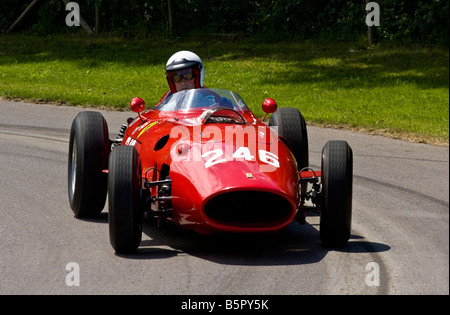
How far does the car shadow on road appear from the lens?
6516 millimetres

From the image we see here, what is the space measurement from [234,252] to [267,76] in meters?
11.0

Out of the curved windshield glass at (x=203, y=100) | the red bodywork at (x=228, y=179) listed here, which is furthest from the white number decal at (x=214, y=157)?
the curved windshield glass at (x=203, y=100)

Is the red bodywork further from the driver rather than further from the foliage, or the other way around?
the foliage

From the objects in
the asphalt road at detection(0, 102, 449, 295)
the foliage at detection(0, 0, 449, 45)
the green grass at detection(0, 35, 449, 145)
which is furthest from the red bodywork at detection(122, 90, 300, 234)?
the foliage at detection(0, 0, 449, 45)

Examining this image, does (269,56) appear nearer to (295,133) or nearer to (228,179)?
(295,133)

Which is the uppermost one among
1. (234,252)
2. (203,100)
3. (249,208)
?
(203,100)

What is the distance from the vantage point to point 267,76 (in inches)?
682

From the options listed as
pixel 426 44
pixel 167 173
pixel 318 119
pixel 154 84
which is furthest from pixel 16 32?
pixel 167 173

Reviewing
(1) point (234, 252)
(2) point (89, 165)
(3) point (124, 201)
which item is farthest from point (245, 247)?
(2) point (89, 165)

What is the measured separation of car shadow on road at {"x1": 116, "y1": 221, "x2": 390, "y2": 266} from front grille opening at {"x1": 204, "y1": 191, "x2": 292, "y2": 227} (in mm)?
325

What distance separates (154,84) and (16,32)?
7931 mm

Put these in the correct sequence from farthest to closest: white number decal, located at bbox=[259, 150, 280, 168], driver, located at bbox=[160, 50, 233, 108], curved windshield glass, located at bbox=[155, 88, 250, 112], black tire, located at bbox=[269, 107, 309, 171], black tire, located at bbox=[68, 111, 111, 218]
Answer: driver, located at bbox=[160, 50, 233, 108] → black tire, located at bbox=[269, 107, 309, 171] → curved windshield glass, located at bbox=[155, 88, 250, 112] → black tire, located at bbox=[68, 111, 111, 218] → white number decal, located at bbox=[259, 150, 280, 168]

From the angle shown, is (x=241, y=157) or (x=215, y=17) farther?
(x=215, y=17)

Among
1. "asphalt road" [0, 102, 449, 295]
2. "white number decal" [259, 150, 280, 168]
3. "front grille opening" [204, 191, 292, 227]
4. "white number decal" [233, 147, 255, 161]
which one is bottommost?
"asphalt road" [0, 102, 449, 295]
